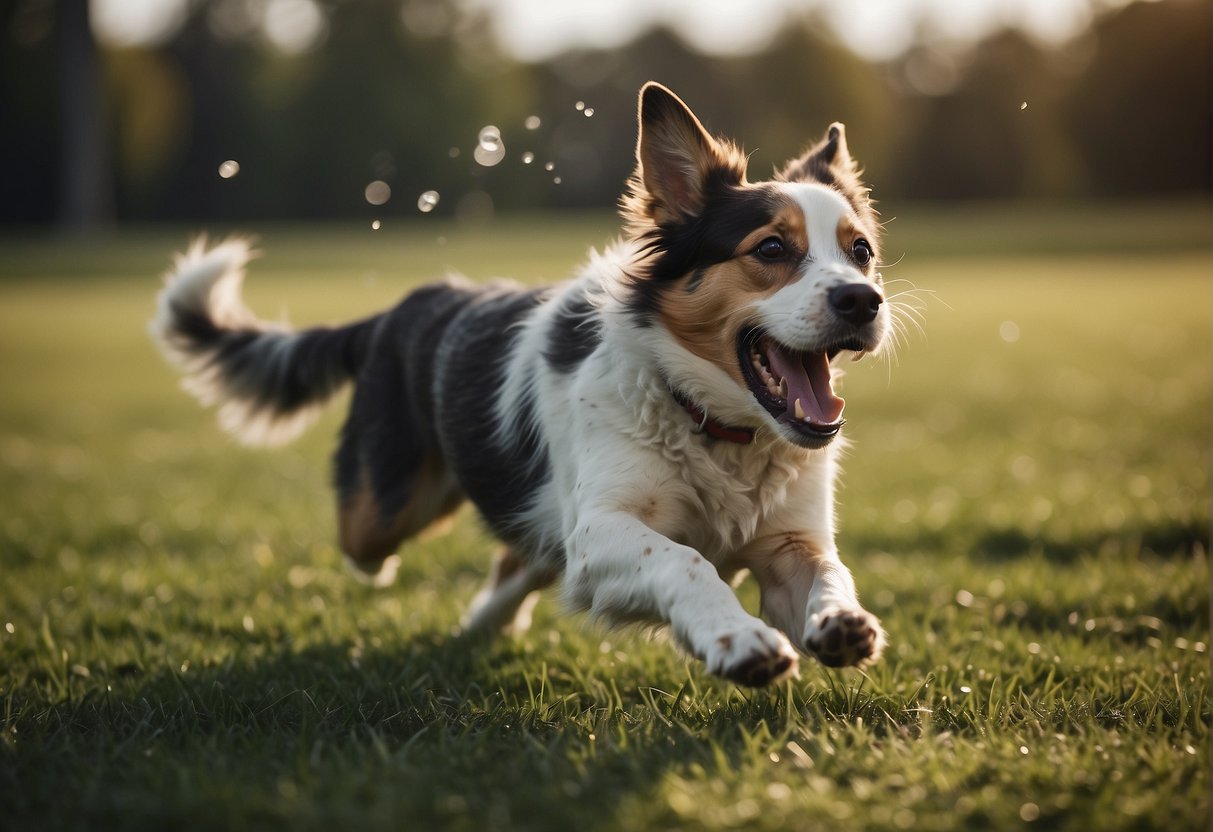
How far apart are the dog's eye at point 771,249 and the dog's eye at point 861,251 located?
329 mm

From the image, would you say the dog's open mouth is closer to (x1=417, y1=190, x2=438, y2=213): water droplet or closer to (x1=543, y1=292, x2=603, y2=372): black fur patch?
(x1=543, y1=292, x2=603, y2=372): black fur patch

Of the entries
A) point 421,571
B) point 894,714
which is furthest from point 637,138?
point 421,571

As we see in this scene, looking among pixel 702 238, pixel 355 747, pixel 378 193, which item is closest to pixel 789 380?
pixel 702 238

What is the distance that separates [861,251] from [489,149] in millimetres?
1658

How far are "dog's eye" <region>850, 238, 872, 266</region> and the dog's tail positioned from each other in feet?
9.47

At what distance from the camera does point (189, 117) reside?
55125 mm

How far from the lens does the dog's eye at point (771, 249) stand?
4320 mm

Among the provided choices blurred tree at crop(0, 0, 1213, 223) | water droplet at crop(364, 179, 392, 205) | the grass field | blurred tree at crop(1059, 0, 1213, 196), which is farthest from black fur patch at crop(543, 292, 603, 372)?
blurred tree at crop(1059, 0, 1213, 196)

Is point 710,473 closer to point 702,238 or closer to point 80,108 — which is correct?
point 702,238

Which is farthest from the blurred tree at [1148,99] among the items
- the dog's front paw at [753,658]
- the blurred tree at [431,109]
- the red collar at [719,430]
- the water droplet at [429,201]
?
the dog's front paw at [753,658]

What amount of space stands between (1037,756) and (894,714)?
2.00 ft

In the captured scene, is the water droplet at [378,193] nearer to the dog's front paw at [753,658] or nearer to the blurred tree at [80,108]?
the dog's front paw at [753,658]

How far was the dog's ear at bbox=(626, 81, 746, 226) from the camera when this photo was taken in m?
4.46

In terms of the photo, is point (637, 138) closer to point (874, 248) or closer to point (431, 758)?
point (874, 248)
